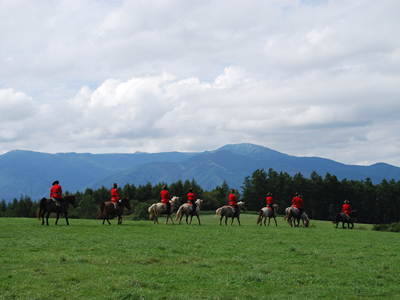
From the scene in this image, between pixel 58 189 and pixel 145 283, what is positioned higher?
pixel 58 189

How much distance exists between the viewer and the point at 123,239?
15.7 meters

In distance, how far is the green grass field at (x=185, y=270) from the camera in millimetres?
8133

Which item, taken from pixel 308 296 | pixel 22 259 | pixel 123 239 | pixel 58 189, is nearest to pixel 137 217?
pixel 58 189

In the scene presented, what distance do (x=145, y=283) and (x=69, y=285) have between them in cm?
186

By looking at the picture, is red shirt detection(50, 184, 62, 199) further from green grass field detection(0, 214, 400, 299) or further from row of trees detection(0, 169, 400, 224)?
row of trees detection(0, 169, 400, 224)

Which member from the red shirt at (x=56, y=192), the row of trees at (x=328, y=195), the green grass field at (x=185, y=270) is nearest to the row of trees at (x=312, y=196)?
the row of trees at (x=328, y=195)

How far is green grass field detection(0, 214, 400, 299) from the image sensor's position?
813cm

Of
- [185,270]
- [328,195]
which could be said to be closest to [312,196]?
[328,195]

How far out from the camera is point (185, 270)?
10219 millimetres

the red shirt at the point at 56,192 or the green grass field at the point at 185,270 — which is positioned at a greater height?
the red shirt at the point at 56,192

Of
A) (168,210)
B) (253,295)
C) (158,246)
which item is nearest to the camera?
(253,295)

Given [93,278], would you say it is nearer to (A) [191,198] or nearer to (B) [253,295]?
(B) [253,295]

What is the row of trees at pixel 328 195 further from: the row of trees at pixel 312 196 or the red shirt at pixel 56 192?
the red shirt at pixel 56 192

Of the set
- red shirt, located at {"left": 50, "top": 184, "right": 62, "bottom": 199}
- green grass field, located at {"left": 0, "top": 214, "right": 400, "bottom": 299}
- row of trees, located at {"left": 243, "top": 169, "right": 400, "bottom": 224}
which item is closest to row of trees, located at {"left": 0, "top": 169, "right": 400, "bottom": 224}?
row of trees, located at {"left": 243, "top": 169, "right": 400, "bottom": 224}
